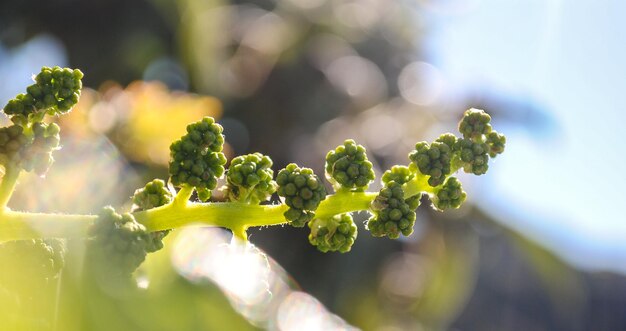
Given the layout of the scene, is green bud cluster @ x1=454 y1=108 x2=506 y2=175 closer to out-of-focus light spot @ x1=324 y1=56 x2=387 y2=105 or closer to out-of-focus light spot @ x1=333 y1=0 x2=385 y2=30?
out-of-focus light spot @ x1=324 y1=56 x2=387 y2=105

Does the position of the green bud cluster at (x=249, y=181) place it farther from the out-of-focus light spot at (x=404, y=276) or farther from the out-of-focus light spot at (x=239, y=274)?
the out-of-focus light spot at (x=404, y=276)

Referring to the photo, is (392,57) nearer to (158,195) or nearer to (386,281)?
(386,281)

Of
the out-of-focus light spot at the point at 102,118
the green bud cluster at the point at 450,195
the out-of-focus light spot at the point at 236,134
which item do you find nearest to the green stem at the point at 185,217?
the green bud cluster at the point at 450,195

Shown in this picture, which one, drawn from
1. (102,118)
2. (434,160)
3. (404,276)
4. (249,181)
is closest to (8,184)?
(249,181)


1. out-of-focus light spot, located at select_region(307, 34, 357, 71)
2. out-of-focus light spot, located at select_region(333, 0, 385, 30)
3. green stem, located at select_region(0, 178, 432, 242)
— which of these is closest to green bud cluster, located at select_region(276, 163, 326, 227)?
green stem, located at select_region(0, 178, 432, 242)

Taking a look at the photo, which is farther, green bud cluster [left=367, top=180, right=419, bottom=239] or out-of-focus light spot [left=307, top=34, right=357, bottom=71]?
out-of-focus light spot [left=307, top=34, right=357, bottom=71]
